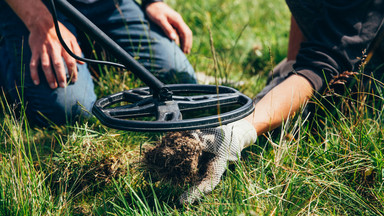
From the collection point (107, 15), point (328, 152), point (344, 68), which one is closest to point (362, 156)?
point (328, 152)

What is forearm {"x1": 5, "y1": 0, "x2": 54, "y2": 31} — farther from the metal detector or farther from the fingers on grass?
the metal detector

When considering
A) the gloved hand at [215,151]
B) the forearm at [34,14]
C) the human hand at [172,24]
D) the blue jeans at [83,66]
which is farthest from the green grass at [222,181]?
the human hand at [172,24]

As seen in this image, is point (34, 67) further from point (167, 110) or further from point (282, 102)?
point (282, 102)

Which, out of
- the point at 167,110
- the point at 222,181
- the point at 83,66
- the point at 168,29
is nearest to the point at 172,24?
the point at 168,29

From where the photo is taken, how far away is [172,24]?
2.72 meters

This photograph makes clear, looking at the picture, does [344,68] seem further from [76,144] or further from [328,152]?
[76,144]

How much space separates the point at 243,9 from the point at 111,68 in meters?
2.35

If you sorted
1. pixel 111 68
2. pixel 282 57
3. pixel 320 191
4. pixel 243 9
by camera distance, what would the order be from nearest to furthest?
pixel 320 191 < pixel 111 68 < pixel 282 57 < pixel 243 9

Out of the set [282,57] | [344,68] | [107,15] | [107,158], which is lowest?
[282,57]

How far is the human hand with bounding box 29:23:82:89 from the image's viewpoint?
2.12m

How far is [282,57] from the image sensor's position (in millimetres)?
3465

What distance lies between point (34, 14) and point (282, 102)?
1397mm

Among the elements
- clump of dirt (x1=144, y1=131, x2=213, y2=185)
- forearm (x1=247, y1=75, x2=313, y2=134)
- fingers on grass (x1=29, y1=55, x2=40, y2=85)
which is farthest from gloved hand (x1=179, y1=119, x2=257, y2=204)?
fingers on grass (x1=29, y1=55, x2=40, y2=85)

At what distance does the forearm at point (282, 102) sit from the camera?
6.14 feet
